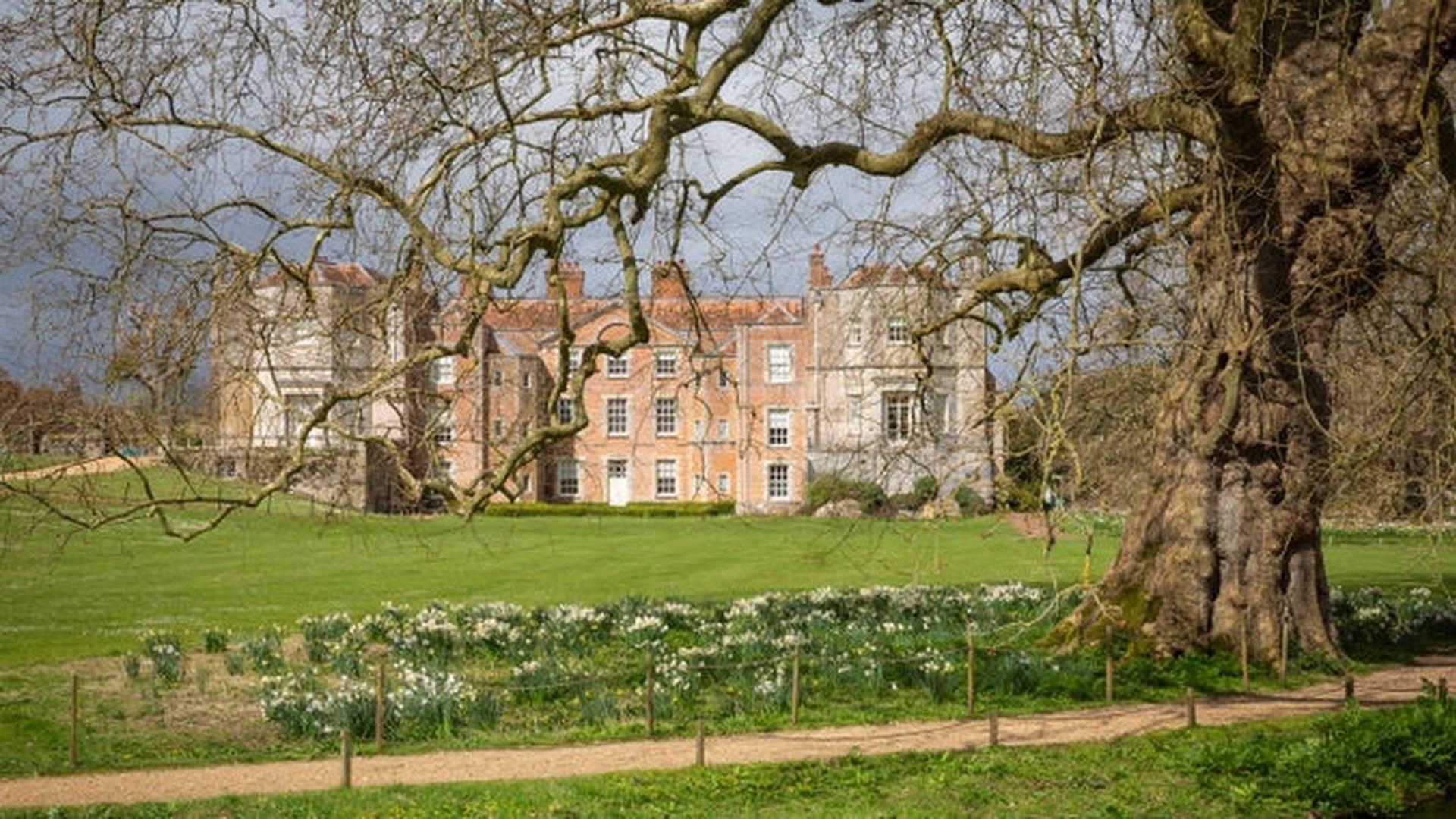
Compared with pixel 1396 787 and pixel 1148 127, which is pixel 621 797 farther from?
pixel 1148 127

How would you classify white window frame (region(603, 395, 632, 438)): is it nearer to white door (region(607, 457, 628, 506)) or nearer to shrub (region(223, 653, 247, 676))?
white door (region(607, 457, 628, 506))

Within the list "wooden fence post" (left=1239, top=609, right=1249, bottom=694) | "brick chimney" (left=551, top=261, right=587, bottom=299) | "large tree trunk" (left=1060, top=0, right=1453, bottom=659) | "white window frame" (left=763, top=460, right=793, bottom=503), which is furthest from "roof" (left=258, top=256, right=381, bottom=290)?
"white window frame" (left=763, top=460, right=793, bottom=503)

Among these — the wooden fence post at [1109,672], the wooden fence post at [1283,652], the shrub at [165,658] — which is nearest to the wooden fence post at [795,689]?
the wooden fence post at [1109,672]

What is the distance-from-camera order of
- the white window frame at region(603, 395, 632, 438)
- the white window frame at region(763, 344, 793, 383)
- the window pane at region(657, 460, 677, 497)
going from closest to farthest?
the white window frame at region(763, 344, 793, 383) → the window pane at region(657, 460, 677, 497) → the white window frame at region(603, 395, 632, 438)

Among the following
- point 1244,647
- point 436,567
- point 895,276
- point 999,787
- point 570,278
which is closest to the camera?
point 999,787

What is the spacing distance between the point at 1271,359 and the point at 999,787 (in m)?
5.16

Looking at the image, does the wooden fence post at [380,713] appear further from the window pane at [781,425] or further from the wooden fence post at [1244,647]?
the window pane at [781,425]

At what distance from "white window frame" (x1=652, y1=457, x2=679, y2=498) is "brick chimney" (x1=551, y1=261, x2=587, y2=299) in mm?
8207

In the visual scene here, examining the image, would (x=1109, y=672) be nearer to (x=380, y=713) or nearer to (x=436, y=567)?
(x=380, y=713)

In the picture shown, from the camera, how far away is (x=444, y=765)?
33.4 feet

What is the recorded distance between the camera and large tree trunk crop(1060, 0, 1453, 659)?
1174 cm

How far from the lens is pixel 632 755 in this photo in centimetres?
1046

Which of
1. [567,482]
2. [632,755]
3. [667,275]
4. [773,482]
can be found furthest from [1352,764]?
[567,482]

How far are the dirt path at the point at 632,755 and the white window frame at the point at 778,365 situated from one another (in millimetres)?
39403
